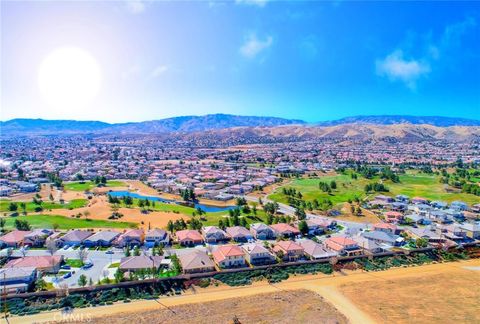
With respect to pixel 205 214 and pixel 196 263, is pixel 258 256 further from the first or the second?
pixel 205 214

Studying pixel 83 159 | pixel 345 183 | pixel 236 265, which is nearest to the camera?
pixel 236 265

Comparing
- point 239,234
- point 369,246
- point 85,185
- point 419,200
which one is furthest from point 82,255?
point 419,200

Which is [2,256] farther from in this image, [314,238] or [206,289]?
[314,238]

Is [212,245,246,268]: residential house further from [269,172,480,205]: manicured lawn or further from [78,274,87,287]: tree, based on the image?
[269,172,480,205]: manicured lawn

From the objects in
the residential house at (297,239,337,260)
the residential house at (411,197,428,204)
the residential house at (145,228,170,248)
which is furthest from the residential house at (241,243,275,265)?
the residential house at (411,197,428,204)

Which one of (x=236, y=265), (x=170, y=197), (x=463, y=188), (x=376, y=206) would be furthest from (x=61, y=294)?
(x=463, y=188)

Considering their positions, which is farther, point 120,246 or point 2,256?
point 120,246
